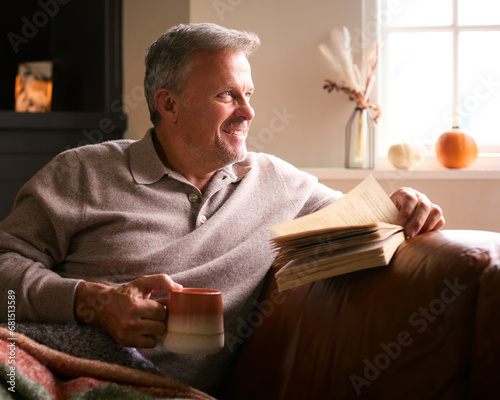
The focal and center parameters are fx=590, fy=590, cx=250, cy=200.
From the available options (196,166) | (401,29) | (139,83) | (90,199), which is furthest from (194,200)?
(401,29)

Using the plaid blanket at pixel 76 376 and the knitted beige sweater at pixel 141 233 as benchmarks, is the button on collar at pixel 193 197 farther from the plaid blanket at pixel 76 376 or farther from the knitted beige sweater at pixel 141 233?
the plaid blanket at pixel 76 376

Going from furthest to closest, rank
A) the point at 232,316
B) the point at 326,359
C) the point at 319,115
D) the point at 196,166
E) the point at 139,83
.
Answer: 1. the point at 139,83
2. the point at 319,115
3. the point at 196,166
4. the point at 232,316
5. the point at 326,359

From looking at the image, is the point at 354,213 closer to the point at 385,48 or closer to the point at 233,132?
the point at 233,132

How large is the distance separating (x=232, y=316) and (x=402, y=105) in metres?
1.75

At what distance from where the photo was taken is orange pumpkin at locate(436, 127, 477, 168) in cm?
247

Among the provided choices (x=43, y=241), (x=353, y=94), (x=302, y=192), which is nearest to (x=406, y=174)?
(x=353, y=94)

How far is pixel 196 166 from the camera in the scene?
58.4 inches

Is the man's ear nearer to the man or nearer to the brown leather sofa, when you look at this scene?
the man

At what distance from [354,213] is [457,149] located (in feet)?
4.86

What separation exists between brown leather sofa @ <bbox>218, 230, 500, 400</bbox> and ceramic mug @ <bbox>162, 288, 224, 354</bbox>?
0.70 ft

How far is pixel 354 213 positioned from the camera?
117 cm

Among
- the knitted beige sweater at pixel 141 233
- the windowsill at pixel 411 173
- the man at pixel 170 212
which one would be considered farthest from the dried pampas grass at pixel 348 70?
the knitted beige sweater at pixel 141 233

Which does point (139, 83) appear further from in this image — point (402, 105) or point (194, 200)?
point (194, 200)

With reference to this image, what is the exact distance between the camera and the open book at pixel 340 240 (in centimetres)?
102
